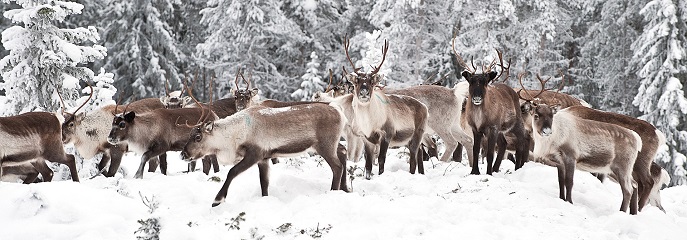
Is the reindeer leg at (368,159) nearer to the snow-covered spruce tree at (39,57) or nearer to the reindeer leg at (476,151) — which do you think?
the reindeer leg at (476,151)

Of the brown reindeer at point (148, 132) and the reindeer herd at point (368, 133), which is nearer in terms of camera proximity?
the reindeer herd at point (368, 133)

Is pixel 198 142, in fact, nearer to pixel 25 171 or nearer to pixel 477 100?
pixel 25 171

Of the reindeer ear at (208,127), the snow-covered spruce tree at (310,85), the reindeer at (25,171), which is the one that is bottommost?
the snow-covered spruce tree at (310,85)

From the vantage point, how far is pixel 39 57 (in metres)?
12.6

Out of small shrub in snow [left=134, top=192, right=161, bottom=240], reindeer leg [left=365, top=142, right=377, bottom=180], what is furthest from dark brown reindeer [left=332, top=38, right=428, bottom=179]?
small shrub in snow [left=134, top=192, right=161, bottom=240]

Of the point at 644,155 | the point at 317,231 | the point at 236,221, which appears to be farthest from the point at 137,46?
the point at 317,231

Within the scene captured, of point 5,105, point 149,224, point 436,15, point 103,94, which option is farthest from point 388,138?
point 436,15

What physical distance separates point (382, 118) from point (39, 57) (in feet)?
24.0

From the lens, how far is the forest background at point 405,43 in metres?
21.5

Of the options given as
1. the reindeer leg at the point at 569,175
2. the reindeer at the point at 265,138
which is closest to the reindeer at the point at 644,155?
the reindeer leg at the point at 569,175

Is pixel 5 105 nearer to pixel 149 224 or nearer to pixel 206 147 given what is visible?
pixel 206 147

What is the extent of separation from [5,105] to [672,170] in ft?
59.7

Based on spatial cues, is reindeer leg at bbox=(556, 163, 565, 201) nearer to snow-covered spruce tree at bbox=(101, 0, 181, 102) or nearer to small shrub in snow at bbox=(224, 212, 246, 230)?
small shrub in snow at bbox=(224, 212, 246, 230)

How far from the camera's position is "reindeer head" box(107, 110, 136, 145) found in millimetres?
8430
